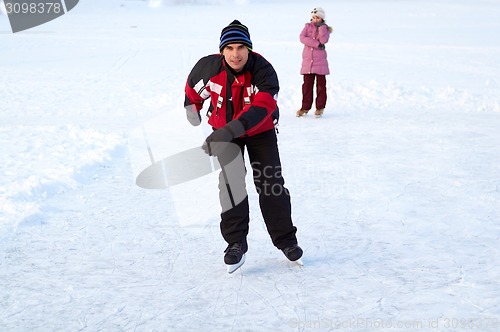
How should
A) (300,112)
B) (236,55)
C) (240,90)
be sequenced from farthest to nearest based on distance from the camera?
(300,112), (240,90), (236,55)

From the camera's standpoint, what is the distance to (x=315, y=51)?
26.7 feet

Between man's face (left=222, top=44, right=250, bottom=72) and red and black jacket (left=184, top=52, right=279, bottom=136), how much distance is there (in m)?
0.04

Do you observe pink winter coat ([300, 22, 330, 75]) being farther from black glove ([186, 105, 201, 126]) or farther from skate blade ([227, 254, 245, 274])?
skate blade ([227, 254, 245, 274])

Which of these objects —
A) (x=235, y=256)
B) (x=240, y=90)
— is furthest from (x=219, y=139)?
(x=235, y=256)

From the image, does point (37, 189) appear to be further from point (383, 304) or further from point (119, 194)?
point (383, 304)

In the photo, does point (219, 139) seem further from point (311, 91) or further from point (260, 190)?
point (311, 91)

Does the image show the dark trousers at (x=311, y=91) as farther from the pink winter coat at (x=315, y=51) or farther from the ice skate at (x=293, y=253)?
the ice skate at (x=293, y=253)

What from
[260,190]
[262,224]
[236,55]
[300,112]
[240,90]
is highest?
[236,55]

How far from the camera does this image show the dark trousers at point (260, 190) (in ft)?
10.4

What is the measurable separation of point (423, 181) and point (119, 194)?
265 cm

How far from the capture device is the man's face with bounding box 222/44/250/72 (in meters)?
2.94

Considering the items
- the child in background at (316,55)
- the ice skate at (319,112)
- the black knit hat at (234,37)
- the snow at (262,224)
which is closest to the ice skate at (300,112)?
the child in background at (316,55)

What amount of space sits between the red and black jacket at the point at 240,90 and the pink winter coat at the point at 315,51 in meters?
5.15

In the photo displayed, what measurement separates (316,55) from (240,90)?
5314 millimetres
